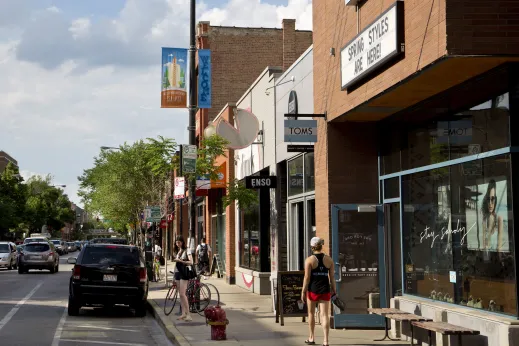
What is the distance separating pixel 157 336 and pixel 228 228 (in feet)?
45.7

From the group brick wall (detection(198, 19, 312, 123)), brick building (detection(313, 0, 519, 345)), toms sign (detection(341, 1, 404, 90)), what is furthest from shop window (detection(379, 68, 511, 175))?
brick wall (detection(198, 19, 312, 123))

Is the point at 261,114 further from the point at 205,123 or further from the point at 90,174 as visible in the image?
the point at 90,174

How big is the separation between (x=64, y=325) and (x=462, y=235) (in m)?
8.58

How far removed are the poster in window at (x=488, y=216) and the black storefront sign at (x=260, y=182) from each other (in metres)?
10.4

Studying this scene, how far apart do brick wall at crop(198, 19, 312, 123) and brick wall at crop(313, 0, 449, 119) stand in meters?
21.9

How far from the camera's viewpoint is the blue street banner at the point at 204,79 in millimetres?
22383

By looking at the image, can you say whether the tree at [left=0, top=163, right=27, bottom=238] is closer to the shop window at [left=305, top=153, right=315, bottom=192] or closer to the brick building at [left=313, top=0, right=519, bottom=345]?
the shop window at [left=305, top=153, right=315, bottom=192]

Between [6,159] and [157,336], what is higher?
[6,159]

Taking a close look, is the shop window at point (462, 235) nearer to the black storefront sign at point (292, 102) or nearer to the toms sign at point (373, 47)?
the toms sign at point (373, 47)

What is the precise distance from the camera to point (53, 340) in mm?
13531

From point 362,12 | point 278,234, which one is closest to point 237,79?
point 278,234

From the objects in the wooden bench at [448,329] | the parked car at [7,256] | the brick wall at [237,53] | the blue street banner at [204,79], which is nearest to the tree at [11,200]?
the parked car at [7,256]

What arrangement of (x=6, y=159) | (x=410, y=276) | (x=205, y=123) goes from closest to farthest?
(x=410, y=276), (x=205, y=123), (x=6, y=159)

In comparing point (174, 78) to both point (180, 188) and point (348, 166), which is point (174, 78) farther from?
point (348, 166)
